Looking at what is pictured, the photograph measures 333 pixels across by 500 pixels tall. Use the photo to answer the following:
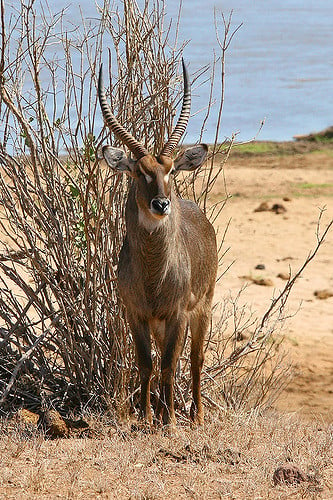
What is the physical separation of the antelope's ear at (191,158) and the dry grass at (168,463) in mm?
1617

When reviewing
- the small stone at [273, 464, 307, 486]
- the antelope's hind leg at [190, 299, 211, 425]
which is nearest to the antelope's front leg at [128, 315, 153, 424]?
the antelope's hind leg at [190, 299, 211, 425]

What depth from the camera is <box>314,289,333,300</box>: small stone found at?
11.6 m

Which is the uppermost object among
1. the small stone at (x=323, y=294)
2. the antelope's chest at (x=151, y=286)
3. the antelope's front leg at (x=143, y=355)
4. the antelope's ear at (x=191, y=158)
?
the small stone at (x=323, y=294)

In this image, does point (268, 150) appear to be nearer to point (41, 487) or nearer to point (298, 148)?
point (298, 148)

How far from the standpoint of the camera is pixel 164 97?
697 centimetres

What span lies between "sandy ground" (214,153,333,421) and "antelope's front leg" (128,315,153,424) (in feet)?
8.99

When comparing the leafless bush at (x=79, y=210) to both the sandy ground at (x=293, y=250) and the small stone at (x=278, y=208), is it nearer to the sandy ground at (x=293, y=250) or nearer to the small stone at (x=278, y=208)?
the sandy ground at (x=293, y=250)

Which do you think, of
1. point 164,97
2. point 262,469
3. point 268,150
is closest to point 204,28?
point 268,150

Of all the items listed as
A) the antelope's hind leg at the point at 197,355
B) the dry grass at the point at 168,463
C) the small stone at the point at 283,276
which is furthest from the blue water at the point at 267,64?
the dry grass at the point at 168,463

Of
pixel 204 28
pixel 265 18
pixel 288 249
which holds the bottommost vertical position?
pixel 288 249

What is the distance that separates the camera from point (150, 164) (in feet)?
19.7

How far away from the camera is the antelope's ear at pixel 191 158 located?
20.6 feet

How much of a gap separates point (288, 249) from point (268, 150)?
665 cm

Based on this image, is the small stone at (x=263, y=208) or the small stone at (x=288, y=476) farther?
the small stone at (x=263, y=208)
